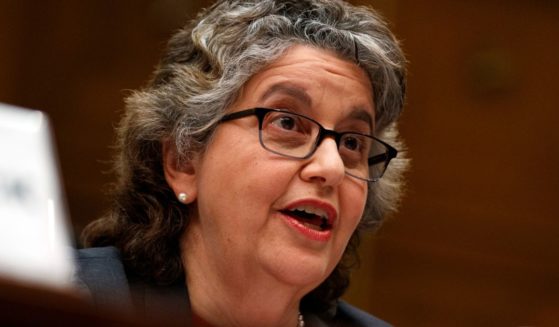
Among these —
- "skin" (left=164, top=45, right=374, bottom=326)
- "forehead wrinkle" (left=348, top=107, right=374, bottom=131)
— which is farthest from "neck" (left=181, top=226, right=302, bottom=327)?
"forehead wrinkle" (left=348, top=107, right=374, bottom=131)

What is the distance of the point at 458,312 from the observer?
124 inches

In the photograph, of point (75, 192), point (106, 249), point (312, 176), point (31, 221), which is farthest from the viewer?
point (75, 192)

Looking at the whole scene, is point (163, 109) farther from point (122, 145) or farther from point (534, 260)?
point (534, 260)

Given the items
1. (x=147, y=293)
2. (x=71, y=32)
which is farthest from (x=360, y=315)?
(x=71, y=32)

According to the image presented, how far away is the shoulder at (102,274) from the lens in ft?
4.92

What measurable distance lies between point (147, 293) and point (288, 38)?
0.52m

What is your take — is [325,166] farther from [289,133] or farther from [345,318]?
[345,318]

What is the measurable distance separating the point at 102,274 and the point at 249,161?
32 cm

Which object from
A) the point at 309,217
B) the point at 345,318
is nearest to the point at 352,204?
the point at 309,217

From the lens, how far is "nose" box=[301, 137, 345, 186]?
1.55 m

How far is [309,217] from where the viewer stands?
1578mm

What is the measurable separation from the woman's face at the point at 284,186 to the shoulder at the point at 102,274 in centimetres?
14

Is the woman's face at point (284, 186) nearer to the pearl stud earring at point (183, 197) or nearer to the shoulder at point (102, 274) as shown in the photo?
the pearl stud earring at point (183, 197)

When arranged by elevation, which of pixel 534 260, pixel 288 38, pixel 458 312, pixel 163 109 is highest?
pixel 288 38
